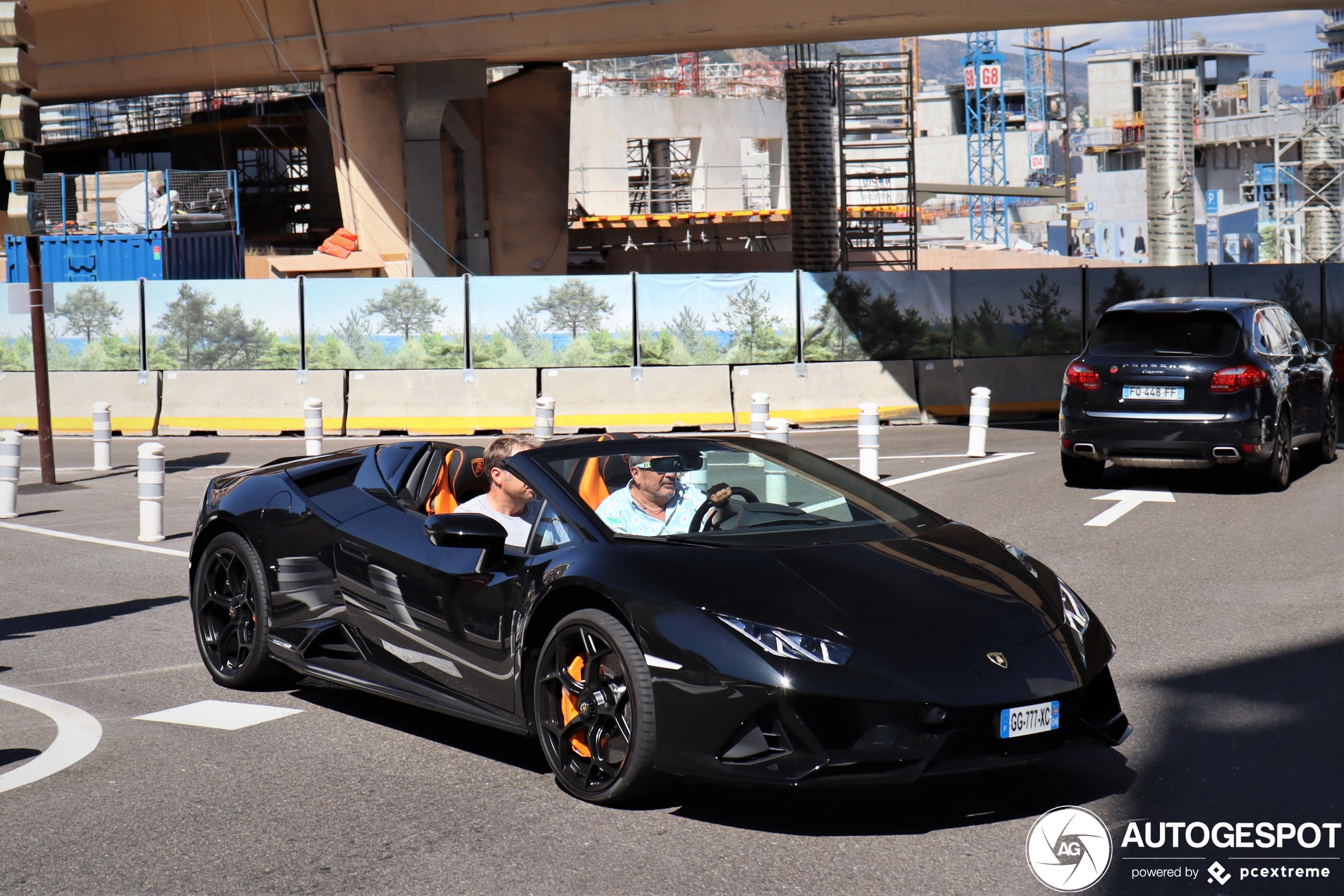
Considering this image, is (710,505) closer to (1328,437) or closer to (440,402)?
(1328,437)

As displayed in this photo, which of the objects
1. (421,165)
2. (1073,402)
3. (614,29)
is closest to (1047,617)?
(1073,402)

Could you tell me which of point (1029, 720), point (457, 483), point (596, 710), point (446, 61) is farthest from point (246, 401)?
point (1029, 720)

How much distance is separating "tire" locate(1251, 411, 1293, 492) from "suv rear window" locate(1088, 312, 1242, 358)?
0.94 metres

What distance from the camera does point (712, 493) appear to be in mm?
5832

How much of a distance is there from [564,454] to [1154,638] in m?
3.51

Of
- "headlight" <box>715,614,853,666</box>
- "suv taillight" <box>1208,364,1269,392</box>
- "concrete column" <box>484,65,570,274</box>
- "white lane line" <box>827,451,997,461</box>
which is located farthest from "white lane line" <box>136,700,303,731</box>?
"concrete column" <box>484,65,570,274</box>

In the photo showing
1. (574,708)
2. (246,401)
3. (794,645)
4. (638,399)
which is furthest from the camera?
(246,401)

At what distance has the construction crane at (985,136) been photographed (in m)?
126

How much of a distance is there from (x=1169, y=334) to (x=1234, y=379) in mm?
712

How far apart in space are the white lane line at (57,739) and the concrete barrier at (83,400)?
16325 millimetres

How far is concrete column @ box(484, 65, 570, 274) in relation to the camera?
123 ft

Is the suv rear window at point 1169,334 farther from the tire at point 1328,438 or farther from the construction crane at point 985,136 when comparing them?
the construction crane at point 985,136

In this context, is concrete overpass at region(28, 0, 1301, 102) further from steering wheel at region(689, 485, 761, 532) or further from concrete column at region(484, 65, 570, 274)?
steering wheel at region(689, 485, 761, 532)

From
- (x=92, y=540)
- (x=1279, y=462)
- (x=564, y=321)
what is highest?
→ (x=564, y=321)
